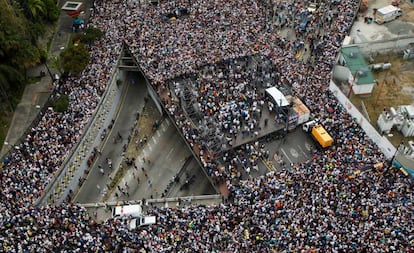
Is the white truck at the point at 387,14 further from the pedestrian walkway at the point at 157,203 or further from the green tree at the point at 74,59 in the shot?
the green tree at the point at 74,59

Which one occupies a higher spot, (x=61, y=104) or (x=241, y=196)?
(x=61, y=104)

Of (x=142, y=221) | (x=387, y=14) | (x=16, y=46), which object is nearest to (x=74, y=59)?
(x=16, y=46)

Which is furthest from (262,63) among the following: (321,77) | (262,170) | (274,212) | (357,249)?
(357,249)

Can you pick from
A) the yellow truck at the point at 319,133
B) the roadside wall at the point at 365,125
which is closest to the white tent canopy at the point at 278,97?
the yellow truck at the point at 319,133

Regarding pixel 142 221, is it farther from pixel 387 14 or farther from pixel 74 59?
pixel 387 14

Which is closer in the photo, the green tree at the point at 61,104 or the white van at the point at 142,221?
the white van at the point at 142,221

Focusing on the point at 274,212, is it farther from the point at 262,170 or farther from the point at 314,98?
the point at 314,98
